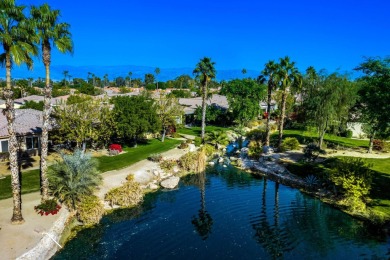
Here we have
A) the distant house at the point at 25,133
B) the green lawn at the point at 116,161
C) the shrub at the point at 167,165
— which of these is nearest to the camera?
the green lawn at the point at 116,161

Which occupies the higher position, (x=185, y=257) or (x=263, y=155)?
(x=263, y=155)

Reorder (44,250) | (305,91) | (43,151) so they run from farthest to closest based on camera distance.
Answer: (305,91) → (43,151) → (44,250)

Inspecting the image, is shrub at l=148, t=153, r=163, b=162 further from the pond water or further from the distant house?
the distant house

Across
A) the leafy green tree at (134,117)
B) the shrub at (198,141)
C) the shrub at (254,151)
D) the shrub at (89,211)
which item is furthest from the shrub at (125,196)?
the shrub at (198,141)

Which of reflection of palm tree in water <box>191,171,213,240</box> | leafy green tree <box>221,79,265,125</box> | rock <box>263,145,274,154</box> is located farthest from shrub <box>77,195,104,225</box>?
leafy green tree <box>221,79,265,125</box>

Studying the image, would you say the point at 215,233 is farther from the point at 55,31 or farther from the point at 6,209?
the point at 55,31

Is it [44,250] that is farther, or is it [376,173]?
[376,173]

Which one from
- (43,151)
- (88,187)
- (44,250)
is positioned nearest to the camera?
(44,250)

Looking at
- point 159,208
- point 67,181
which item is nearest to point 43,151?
point 67,181

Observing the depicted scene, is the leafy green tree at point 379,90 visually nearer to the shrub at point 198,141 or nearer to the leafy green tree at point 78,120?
the shrub at point 198,141
